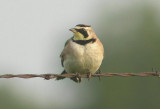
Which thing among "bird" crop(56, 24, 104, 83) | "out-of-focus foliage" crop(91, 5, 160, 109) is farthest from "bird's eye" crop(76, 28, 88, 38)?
"out-of-focus foliage" crop(91, 5, 160, 109)

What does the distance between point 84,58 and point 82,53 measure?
96mm

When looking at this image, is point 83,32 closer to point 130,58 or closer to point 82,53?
point 82,53

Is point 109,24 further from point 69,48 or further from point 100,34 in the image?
point 69,48

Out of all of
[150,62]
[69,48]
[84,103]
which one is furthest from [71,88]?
[69,48]

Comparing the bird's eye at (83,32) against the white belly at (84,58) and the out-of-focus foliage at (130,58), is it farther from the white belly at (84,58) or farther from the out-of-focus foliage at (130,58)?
the out-of-focus foliage at (130,58)

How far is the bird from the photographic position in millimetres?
14617

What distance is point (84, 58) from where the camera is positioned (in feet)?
47.9

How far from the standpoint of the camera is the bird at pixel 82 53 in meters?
14.6

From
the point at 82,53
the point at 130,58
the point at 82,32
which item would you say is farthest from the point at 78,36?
the point at 130,58

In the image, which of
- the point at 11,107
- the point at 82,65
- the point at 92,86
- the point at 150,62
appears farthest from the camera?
the point at 92,86

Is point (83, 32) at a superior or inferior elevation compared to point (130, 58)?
superior

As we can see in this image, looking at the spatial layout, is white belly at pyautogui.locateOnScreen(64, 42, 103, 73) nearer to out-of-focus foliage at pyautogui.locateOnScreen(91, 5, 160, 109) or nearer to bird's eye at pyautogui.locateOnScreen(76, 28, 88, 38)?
bird's eye at pyautogui.locateOnScreen(76, 28, 88, 38)

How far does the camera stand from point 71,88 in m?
52.0

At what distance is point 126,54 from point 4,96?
407 inches
